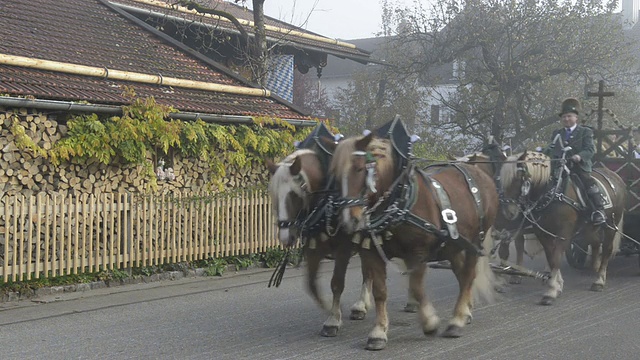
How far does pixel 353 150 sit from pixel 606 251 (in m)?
5.38

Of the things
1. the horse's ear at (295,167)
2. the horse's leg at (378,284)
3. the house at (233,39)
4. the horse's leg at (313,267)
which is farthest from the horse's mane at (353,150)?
the house at (233,39)

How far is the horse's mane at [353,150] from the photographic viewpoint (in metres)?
6.35

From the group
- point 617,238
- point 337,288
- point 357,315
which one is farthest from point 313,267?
point 617,238

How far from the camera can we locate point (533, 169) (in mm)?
9320

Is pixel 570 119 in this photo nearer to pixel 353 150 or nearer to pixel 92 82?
pixel 353 150

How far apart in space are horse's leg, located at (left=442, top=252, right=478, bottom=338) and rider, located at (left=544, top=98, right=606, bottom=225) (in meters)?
2.82

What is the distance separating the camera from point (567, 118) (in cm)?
1006

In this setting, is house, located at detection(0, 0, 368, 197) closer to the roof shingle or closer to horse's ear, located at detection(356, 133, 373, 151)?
the roof shingle

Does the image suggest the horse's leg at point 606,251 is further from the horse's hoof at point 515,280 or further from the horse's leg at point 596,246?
the horse's hoof at point 515,280

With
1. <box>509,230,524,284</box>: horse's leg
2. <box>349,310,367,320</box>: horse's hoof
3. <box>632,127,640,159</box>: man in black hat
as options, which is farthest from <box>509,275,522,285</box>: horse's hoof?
<box>349,310,367,320</box>: horse's hoof

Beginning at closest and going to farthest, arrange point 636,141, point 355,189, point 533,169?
1. point 355,189
2. point 533,169
3. point 636,141

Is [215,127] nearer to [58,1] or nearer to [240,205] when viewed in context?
[240,205]

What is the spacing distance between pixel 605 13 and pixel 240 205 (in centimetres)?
1566

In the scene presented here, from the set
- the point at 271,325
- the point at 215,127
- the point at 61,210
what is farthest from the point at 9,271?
the point at 215,127
